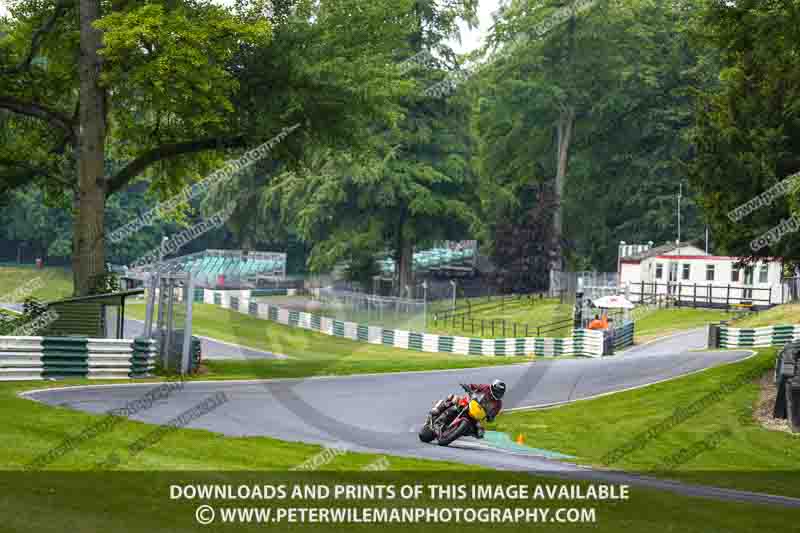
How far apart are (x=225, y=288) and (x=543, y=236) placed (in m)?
24.1

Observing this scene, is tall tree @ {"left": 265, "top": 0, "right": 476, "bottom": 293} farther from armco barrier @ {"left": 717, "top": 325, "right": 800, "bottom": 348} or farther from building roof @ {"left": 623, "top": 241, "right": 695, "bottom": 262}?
armco barrier @ {"left": 717, "top": 325, "right": 800, "bottom": 348}

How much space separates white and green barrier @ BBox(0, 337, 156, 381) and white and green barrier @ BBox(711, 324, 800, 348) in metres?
24.8

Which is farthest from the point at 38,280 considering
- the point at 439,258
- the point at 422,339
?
the point at 422,339

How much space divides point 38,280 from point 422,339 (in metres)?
44.1

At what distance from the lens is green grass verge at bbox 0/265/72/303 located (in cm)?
7958

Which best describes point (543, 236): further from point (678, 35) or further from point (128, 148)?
point (128, 148)

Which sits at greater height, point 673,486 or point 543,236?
point 543,236

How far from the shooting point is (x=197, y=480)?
12.4 metres

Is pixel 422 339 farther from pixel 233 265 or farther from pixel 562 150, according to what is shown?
pixel 233 265

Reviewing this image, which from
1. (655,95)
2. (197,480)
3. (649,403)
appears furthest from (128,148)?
(655,95)

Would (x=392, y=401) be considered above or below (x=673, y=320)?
below

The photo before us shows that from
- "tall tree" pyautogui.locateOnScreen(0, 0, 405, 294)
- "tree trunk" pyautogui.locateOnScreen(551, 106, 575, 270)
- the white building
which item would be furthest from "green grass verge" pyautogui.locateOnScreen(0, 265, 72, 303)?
"tall tree" pyautogui.locateOnScreen(0, 0, 405, 294)

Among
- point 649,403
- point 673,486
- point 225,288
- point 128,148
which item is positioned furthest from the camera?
point 225,288

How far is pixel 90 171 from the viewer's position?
29.2m
